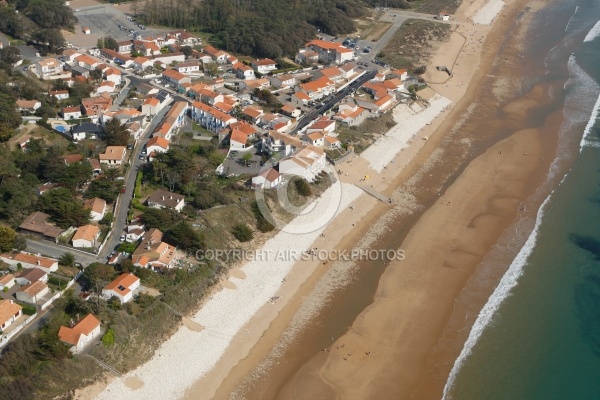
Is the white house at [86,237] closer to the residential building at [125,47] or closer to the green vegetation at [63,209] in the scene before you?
the green vegetation at [63,209]

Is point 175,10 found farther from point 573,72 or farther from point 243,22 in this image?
point 573,72

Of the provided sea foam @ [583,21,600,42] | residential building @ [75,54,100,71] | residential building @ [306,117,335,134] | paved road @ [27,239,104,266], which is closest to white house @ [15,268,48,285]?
paved road @ [27,239,104,266]

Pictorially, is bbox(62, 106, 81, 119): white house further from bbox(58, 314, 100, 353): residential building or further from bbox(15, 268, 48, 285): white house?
bbox(58, 314, 100, 353): residential building

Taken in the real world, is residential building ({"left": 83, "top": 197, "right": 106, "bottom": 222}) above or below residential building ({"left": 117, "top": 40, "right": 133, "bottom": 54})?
above

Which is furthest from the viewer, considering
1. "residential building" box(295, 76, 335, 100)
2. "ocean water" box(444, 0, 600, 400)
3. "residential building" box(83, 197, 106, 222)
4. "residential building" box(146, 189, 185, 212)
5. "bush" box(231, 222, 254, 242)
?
"residential building" box(295, 76, 335, 100)

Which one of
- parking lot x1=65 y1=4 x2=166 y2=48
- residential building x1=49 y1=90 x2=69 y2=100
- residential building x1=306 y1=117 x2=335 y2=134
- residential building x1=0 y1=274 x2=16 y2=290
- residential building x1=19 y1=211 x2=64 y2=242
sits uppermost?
residential building x1=0 y1=274 x2=16 y2=290

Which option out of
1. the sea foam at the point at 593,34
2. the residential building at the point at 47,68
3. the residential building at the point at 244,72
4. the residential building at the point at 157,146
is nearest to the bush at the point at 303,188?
the residential building at the point at 157,146

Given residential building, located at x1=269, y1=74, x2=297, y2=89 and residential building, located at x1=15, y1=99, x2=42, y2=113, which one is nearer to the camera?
residential building, located at x1=15, y1=99, x2=42, y2=113
